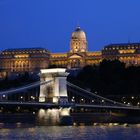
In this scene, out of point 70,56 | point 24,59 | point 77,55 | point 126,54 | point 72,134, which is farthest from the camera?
point 24,59

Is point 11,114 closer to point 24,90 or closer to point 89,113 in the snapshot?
point 89,113

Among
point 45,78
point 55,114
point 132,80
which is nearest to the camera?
point 55,114

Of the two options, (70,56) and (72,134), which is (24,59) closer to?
(70,56)

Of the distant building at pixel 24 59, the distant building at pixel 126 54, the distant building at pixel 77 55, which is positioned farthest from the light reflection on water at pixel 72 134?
the distant building at pixel 24 59

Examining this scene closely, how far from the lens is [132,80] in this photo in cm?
11044

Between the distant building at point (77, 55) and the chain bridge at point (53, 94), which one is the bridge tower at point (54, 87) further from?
the distant building at point (77, 55)

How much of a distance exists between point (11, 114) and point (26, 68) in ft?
286

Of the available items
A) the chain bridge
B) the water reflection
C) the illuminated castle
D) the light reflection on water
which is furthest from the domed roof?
the light reflection on water

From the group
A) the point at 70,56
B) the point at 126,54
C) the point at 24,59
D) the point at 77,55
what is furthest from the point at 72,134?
the point at 24,59

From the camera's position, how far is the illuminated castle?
16450cm

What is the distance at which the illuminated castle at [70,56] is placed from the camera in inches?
6476

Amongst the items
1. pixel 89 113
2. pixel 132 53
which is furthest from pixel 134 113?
pixel 132 53

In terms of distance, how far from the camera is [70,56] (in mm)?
171000

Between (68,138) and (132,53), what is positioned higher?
(132,53)
